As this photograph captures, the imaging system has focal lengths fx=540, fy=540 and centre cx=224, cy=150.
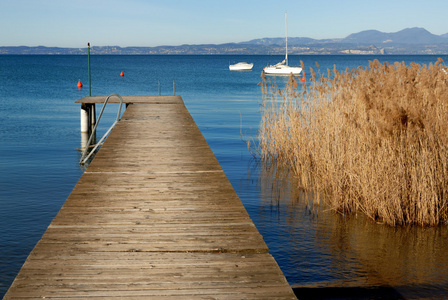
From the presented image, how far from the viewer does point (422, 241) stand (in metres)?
7.61

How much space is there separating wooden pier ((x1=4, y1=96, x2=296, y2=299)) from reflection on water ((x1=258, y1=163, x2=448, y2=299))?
4.78 feet

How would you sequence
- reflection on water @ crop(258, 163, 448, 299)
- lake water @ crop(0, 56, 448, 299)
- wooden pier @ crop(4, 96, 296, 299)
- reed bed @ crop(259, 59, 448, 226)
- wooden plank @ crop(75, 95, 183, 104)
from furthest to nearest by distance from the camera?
wooden plank @ crop(75, 95, 183, 104) < reed bed @ crop(259, 59, 448, 226) < lake water @ crop(0, 56, 448, 299) < reflection on water @ crop(258, 163, 448, 299) < wooden pier @ crop(4, 96, 296, 299)

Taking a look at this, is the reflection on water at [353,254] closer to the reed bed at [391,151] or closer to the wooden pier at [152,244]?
the reed bed at [391,151]

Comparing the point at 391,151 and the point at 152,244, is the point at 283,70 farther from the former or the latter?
the point at 152,244

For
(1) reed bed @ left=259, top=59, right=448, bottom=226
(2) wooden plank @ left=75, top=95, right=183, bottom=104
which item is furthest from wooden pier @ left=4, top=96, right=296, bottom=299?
(2) wooden plank @ left=75, top=95, right=183, bottom=104

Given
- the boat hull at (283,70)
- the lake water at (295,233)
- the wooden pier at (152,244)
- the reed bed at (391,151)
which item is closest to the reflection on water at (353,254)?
the lake water at (295,233)

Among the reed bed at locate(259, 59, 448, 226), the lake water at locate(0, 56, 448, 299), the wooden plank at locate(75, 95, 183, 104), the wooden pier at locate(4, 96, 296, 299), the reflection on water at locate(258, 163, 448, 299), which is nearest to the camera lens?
the wooden pier at locate(4, 96, 296, 299)

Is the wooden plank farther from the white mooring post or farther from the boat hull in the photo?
the boat hull

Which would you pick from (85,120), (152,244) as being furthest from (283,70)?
(152,244)

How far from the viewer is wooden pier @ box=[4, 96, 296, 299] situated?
3604mm

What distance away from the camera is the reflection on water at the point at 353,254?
6.24 meters

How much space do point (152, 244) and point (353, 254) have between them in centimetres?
373

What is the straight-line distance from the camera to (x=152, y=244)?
177 inches

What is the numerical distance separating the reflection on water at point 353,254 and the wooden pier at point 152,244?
1.46m
